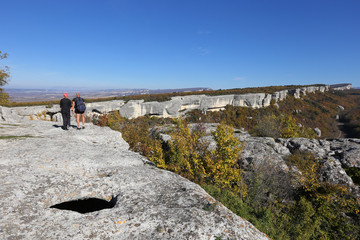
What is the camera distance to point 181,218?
395 cm

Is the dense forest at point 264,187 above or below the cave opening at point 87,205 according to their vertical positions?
below

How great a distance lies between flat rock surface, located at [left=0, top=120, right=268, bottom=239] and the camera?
3.55 meters

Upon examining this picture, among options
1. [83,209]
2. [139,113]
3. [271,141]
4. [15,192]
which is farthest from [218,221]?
[139,113]

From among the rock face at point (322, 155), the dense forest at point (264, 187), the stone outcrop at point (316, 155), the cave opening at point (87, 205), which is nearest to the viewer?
the cave opening at point (87, 205)

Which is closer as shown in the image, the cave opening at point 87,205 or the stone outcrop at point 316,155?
the cave opening at point 87,205

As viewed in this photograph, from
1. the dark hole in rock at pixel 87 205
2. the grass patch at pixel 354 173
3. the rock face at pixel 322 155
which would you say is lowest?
the grass patch at pixel 354 173

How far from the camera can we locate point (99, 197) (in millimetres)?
5125

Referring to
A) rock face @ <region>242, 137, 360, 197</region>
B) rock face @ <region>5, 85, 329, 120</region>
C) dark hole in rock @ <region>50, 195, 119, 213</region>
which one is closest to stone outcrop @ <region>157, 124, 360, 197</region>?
rock face @ <region>242, 137, 360, 197</region>

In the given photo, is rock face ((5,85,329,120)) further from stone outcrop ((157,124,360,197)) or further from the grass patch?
the grass patch

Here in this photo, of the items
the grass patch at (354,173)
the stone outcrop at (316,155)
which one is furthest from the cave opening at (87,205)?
the grass patch at (354,173)

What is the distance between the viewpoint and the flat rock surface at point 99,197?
3.55 metres

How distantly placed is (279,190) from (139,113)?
5089 centimetres

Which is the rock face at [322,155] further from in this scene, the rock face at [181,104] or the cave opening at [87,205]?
the rock face at [181,104]

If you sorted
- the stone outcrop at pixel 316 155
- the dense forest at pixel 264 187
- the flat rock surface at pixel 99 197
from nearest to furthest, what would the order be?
1. the flat rock surface at pixel 99 197
2. the dense forest at pixel 264 187
3. the stone outcrop at pixel 316 155
